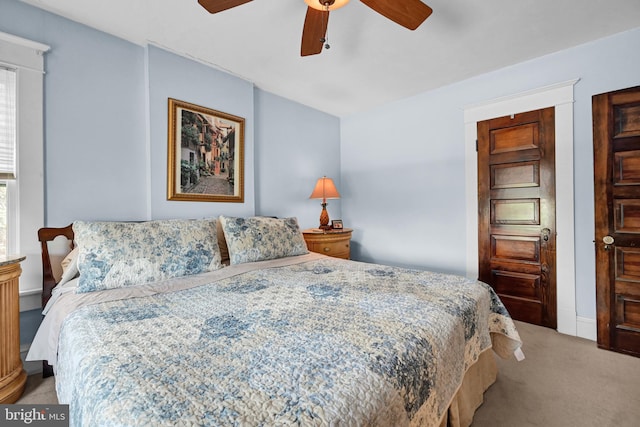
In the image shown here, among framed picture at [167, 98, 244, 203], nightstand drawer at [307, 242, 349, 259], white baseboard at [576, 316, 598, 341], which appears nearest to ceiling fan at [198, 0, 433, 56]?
framed picture at [167, 98, 244, 203]

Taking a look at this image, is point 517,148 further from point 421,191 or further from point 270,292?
point 270,292

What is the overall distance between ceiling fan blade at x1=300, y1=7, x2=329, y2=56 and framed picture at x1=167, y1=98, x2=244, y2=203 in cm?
115

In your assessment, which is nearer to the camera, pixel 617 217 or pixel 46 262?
pixel 46 262

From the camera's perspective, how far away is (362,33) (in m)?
2.13

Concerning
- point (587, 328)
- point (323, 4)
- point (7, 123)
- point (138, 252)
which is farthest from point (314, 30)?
point (587, 328)

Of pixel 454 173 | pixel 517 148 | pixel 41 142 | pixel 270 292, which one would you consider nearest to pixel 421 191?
pixel 454 173

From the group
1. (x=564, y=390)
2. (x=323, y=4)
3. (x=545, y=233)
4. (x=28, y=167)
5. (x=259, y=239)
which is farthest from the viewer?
(x=545, y=233)

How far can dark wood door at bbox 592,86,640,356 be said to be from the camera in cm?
204

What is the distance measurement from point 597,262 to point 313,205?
2775 millimetres

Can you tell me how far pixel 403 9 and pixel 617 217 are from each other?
86.3 inches

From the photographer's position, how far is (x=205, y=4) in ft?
4.79

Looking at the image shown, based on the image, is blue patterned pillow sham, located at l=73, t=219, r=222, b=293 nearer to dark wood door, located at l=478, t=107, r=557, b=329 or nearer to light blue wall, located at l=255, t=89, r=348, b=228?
light blue wall, located at l=255, t=89, r=348, b=228

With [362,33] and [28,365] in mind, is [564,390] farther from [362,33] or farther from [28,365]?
[28,365]

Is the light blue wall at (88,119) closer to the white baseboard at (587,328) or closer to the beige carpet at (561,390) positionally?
the beige carpet at (561,390)
